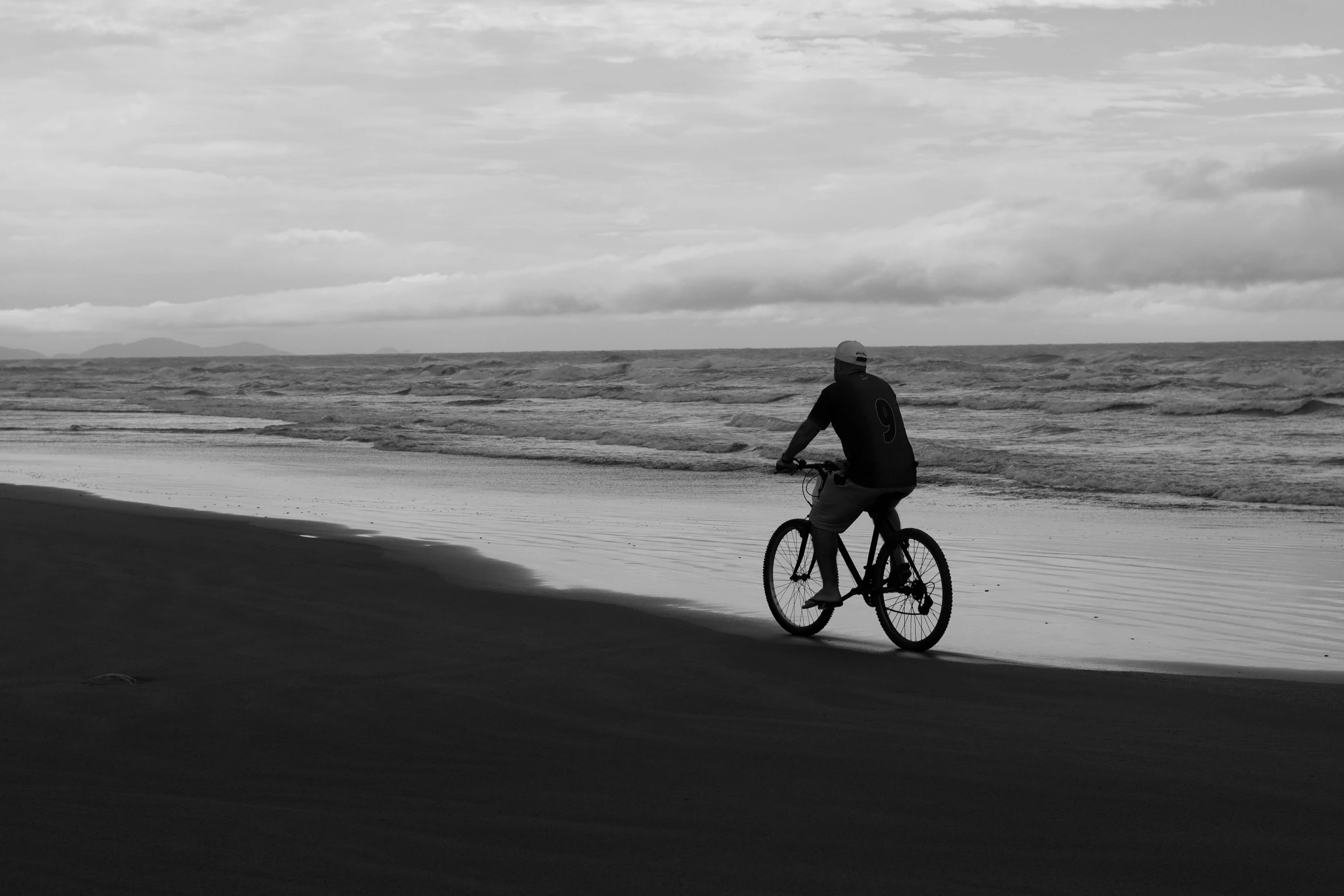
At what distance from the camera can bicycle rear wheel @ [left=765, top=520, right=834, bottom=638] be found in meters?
7.85

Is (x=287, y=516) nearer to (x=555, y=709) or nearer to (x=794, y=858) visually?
(x=555, y=709)

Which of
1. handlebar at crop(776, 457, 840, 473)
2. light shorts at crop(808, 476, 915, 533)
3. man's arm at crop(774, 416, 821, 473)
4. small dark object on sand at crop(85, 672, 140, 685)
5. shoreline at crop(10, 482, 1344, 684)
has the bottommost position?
small dark object on sand at crop(85, 672, 140, 685)

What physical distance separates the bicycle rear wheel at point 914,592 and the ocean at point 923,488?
208mm

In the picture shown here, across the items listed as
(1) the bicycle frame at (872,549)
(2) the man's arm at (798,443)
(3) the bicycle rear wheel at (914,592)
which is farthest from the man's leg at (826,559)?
(2) the man's arm at (798,443)

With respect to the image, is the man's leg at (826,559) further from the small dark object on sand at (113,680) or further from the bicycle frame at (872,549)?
the small dark object on sand at (113,680)

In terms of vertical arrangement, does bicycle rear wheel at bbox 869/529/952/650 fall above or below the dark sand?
above

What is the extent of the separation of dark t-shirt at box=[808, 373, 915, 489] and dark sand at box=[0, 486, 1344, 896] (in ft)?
3.47

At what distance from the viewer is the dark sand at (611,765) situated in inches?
148

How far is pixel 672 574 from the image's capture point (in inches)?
391

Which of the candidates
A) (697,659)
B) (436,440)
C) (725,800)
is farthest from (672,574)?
(436,440)

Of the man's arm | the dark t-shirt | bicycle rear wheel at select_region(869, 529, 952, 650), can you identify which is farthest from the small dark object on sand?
bicycle rear wheel at select_region(869, 529, 952, 650)

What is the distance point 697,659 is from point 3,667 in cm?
354

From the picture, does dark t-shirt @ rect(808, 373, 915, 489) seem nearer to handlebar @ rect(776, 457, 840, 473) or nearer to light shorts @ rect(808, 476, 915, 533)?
light shorts @ rect(808, 476, 915, 533)

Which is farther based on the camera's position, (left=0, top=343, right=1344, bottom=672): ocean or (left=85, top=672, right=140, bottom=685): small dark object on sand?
(left=0, top=343, right=1344, bottom=672): ocean
